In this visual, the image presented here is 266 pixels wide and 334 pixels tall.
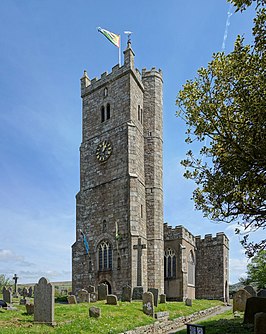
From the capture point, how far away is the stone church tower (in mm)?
25922

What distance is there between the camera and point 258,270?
4222 centimetres

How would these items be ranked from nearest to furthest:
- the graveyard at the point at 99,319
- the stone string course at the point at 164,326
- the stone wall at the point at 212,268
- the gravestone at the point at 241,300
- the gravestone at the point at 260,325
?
the gravestone at the point at 260,325, the graveyard at the point at 99,319, the stone string course at the point at 164,326, the gravestone at the point at 241,300, the stone wall at the point at 212,268

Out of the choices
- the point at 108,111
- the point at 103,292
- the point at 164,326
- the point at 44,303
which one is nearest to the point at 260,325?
the point at 44,303

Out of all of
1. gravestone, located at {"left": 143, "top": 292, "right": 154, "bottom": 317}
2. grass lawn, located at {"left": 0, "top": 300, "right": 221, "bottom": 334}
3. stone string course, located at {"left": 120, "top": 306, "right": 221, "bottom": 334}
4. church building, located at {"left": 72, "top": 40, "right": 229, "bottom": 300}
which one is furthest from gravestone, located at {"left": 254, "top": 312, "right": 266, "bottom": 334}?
church building, located at {"left": 72, "top": 40, "right": 229, "bottom": 300}

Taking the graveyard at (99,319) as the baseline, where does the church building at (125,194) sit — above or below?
above

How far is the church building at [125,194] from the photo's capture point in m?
26.0

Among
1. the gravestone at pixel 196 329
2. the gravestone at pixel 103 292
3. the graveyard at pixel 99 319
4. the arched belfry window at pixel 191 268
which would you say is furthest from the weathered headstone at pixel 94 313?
the arched belfry window at pixel 191 268

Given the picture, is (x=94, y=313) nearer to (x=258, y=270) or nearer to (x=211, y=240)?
(x=211, y=240)

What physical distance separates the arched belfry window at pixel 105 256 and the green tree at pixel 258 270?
64.0 feet

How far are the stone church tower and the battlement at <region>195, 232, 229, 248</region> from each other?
937cm

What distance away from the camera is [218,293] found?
3459 centimetres

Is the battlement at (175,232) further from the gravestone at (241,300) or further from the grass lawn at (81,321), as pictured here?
the grass lawn at (81,321)

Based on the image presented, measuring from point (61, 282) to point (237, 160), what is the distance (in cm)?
5095

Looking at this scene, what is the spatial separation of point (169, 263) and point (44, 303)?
787 inches
